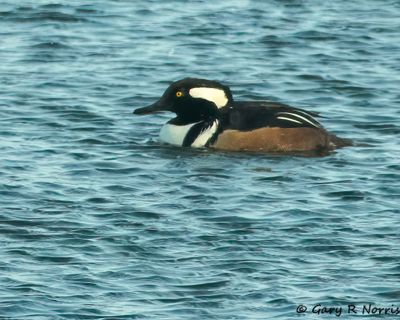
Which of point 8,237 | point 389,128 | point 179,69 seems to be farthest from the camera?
point 179,69

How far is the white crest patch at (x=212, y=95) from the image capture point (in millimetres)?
18906

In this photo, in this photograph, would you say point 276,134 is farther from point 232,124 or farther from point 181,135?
point 181,135

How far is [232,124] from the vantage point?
18.5 meters

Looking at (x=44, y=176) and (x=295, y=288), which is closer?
(x=295, y=288)

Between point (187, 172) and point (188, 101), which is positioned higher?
point (188, 101)

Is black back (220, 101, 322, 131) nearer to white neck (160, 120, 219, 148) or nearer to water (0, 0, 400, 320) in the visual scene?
white neck (160, 120, 219, 148)

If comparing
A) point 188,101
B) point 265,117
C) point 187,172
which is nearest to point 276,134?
point 265,117

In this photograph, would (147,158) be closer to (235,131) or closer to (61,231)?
(235,131)

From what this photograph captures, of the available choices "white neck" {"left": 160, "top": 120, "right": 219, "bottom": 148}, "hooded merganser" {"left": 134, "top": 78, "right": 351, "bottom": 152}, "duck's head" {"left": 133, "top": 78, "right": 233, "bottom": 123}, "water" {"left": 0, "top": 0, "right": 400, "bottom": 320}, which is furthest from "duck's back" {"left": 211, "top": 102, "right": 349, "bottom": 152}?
"duck's head" {"left": 133, "top": 78, "right": 233, "bottom": 123}

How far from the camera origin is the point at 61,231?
14.4 metres

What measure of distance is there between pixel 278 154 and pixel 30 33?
741cm

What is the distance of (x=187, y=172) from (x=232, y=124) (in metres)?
1.54

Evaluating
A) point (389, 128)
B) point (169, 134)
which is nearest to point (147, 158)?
point (169, 134)

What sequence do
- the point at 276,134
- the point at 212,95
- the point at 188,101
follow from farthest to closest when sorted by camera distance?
the point at 188,101, the point at 212,95, the point at 276,134
